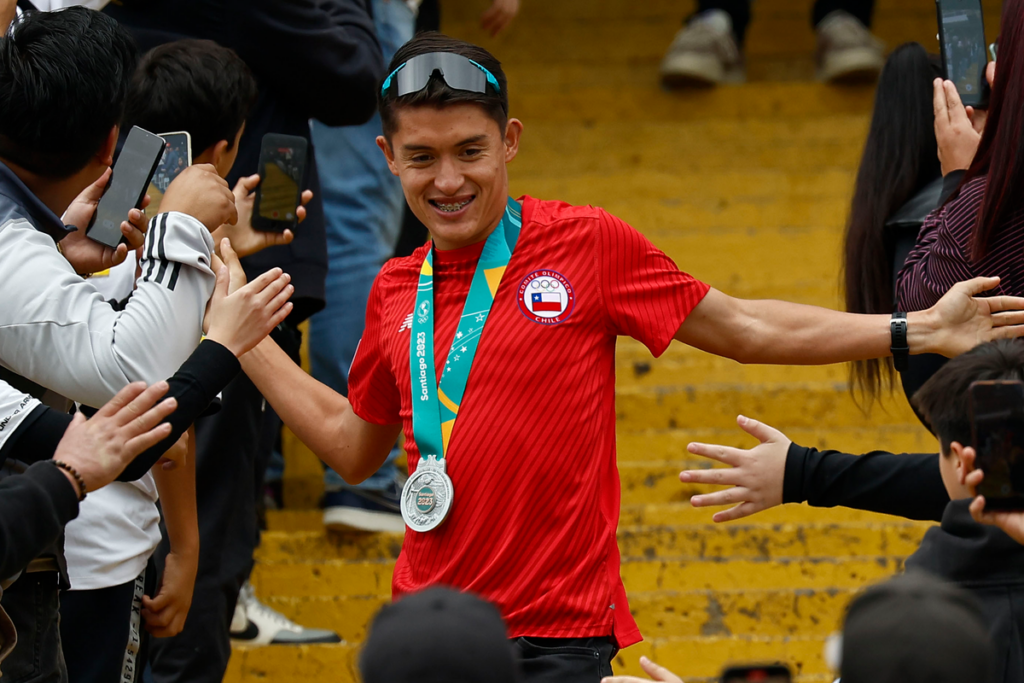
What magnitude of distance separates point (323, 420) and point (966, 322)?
154 centimetres

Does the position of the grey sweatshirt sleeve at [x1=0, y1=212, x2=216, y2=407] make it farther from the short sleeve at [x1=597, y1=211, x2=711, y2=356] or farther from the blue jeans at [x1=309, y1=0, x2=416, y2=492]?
the blue jeans at [x1=309, y1=0, x2=416, y2=492]

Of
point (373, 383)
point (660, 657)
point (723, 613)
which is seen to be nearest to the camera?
point (373, 383)

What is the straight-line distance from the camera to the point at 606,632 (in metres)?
2.76

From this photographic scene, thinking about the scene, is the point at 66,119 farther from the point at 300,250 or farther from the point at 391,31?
the point at 391,31

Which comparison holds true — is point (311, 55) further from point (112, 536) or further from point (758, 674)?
point (758, 674)

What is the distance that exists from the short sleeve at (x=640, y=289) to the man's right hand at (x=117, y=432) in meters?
0.98

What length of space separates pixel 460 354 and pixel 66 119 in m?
1.00

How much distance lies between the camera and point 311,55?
13.8ft

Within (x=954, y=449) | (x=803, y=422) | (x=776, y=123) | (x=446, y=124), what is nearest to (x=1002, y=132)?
(x=954, y=449)

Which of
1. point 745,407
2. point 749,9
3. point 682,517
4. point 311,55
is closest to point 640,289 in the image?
point 311,55

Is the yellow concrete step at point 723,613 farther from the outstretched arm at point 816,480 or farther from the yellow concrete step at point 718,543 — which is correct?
the outstretched arm at point 816,480

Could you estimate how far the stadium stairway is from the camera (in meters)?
4.83

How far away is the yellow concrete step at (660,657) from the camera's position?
14.9ft

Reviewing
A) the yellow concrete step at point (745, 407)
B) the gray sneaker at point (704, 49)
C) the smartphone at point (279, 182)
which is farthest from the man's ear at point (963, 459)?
the gray sneaker at point (704, 49)
